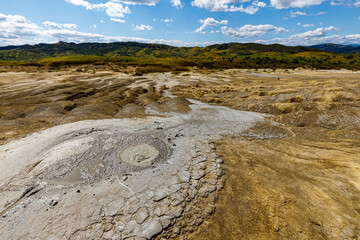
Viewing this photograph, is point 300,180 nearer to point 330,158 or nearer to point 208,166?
point 330,158

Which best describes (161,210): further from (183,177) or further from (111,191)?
(111,191)

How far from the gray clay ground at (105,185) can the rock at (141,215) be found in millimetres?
35

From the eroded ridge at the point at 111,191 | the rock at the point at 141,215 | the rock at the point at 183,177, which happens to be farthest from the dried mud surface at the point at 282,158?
the rock at the point at 183,177

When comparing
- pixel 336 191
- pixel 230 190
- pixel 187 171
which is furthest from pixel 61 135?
pixel 336 191

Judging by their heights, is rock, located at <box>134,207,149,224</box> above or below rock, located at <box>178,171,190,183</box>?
below

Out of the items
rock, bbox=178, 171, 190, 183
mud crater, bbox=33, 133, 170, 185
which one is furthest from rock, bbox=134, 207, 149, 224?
mud crater, bbox=33, 133, 170, 185

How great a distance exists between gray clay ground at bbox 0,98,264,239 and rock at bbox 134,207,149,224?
0.03 m

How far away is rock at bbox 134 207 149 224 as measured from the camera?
223 inches

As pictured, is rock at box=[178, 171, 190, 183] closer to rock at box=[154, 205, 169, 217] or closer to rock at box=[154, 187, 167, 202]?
rock at box=[154, 187, 167, 202]

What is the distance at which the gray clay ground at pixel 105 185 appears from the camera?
18.1ft

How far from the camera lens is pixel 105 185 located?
7.16 metres

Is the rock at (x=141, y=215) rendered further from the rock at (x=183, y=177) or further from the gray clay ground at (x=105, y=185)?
the rock at (x=183, y=177)

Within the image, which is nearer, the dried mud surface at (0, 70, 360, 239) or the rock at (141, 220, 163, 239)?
the rock at (141, 220, 163, 239)

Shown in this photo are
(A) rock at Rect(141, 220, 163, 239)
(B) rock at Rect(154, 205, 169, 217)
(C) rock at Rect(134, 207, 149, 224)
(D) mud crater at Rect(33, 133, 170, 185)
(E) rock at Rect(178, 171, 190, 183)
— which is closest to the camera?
(A) rock at Rect(141, 220, 163, 239)
